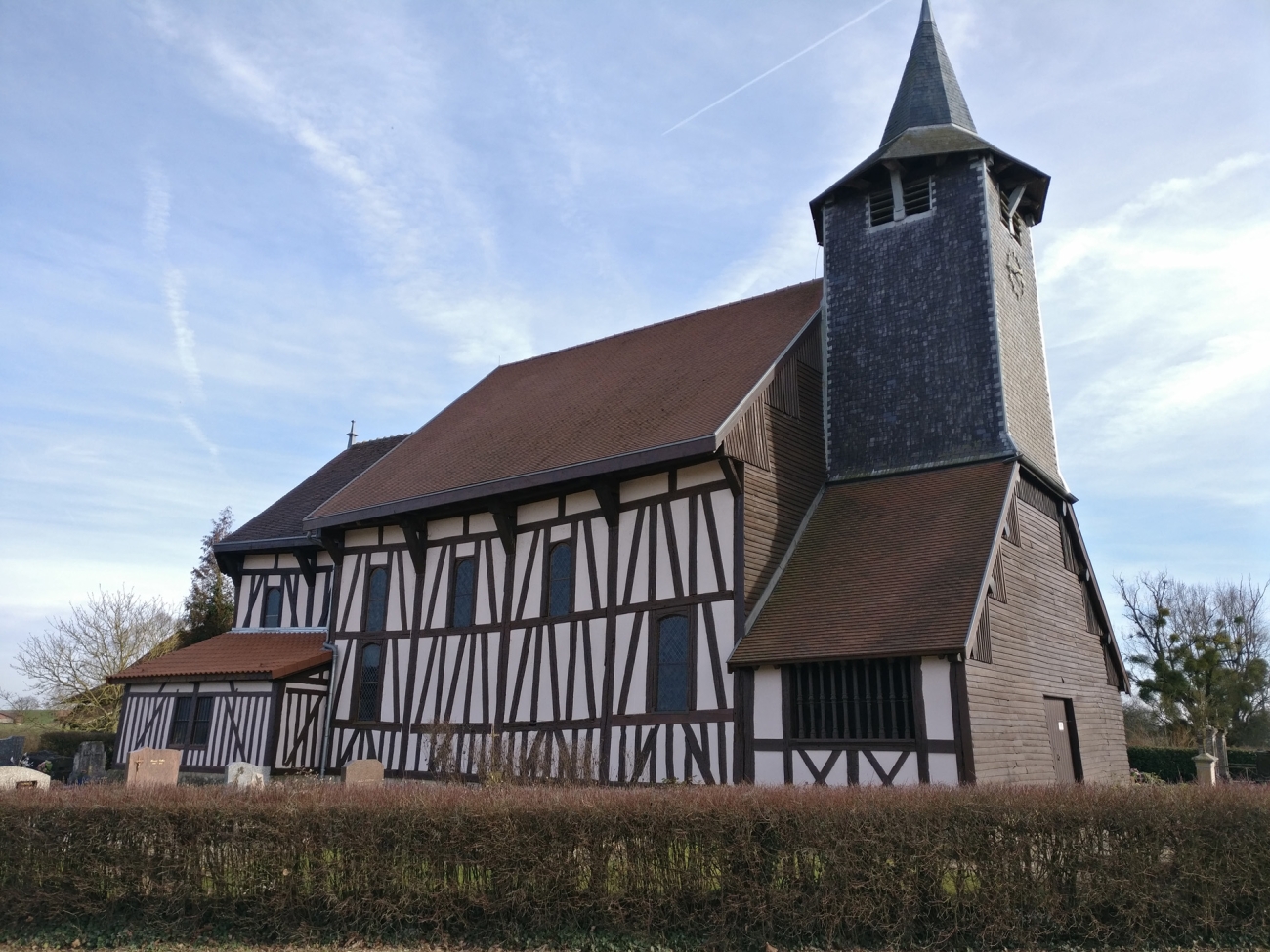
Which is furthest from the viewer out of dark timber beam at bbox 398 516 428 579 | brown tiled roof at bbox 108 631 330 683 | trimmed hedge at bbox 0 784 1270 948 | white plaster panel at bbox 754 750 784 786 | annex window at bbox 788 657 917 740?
brown tiled roof at bbox 108 631 330 683

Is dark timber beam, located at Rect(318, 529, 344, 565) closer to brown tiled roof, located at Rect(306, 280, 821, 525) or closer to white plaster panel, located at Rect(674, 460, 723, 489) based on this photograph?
brown tiled roof, located at Rect(306, 280, 821, 525)

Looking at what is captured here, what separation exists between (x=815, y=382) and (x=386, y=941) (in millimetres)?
13999

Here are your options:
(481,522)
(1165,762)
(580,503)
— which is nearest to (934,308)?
(580,503)

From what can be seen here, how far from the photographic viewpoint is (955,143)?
62.0 ft

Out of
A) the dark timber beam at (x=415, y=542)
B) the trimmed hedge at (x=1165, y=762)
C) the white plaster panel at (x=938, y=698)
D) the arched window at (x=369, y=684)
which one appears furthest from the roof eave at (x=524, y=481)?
the trimmed hedge at (x=1165, y=762)

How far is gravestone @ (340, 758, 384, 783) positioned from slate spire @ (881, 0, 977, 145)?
1643cm

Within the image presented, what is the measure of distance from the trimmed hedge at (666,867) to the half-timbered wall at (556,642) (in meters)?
6.97

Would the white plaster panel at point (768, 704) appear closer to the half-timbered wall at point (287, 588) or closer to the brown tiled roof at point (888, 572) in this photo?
the brown tiled roof at point (888, 572)

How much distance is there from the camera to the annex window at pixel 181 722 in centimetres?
2145

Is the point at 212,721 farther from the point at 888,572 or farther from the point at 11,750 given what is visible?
the point at 888,572

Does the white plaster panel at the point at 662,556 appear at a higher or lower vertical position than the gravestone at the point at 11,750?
higher

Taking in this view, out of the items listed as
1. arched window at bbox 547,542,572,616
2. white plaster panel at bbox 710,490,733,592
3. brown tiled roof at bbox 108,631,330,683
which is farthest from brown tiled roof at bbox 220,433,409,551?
white plaster panel at bbox 710,490,733,592

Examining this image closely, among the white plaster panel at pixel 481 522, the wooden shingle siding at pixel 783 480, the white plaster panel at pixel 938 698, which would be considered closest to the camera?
the white plaster panel at pixel 938 698

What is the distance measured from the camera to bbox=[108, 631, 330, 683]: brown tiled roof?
20625mm
